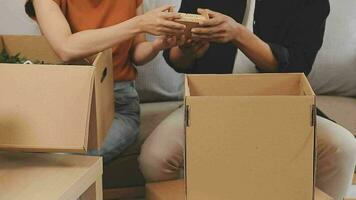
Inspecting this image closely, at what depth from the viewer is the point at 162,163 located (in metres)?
1.45

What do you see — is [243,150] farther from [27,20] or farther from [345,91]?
[27,20]

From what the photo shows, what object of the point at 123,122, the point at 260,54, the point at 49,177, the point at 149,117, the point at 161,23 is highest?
the point at 161,23

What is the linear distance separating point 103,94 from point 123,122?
38 cm

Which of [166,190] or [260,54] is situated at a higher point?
[260,54]

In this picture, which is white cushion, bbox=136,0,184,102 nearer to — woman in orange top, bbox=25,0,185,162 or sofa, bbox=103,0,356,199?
sofa, bbox=103,0,356,199

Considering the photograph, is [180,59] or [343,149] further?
[180,59]

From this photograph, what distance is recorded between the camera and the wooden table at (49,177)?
3.12 ft

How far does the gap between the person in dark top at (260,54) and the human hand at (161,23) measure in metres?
0.06

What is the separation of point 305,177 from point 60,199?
0.55 m

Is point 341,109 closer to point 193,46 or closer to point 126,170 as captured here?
point 193,46

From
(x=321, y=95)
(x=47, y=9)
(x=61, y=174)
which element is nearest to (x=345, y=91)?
(x=321, y=95)

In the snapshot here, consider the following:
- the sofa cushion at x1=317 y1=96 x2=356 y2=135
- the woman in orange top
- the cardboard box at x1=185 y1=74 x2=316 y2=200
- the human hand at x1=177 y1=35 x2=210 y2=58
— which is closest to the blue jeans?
the woman in orange top

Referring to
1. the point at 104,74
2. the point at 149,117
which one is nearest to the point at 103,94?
the point at 104,74

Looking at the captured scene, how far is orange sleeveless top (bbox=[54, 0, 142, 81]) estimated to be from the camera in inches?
62.0
